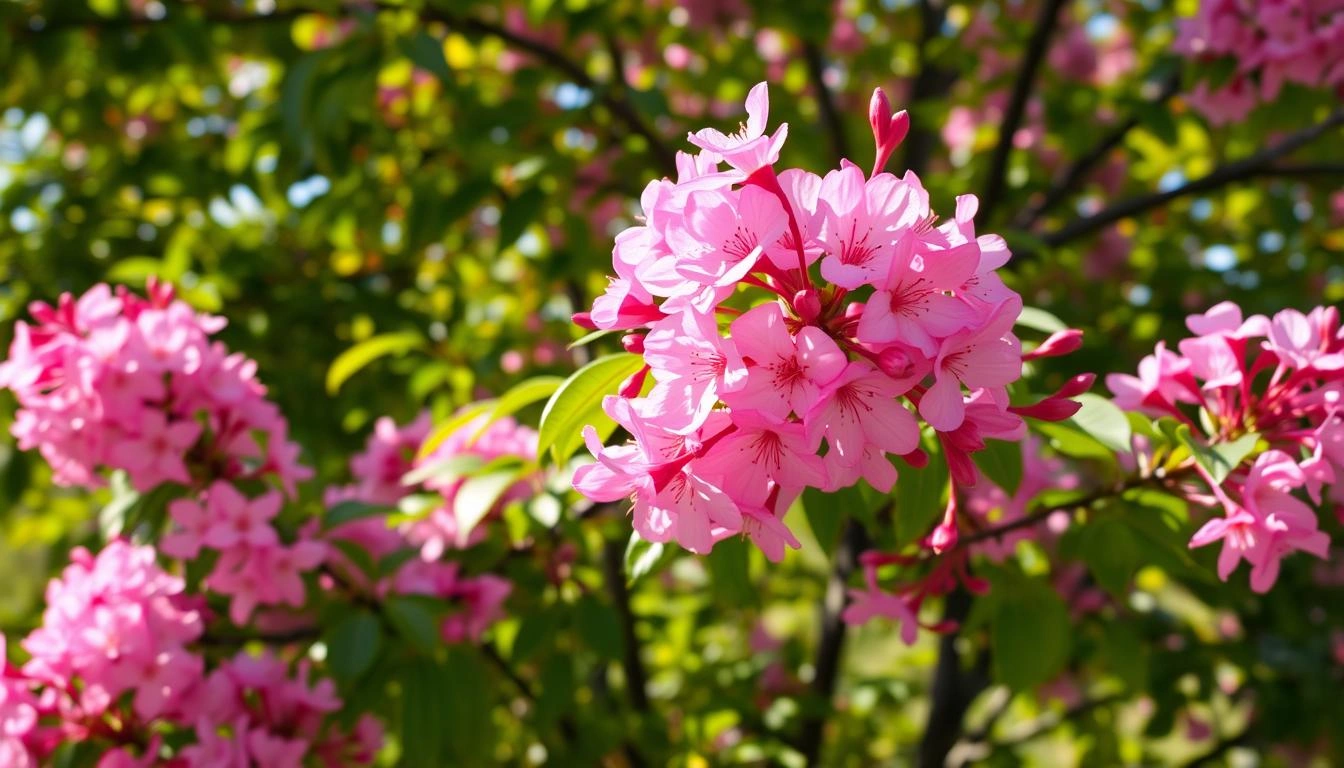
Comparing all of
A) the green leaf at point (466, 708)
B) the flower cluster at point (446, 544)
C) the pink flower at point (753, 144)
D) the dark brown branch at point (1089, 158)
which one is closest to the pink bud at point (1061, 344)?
the pink flower at point (753, 144)

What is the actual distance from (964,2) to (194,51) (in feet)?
8.25

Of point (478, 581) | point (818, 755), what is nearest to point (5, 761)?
point (478, 581)

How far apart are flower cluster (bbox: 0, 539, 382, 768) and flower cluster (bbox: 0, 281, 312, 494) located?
184 mm

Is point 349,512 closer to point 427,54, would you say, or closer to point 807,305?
point 427,54

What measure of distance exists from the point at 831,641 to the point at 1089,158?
1629 mm

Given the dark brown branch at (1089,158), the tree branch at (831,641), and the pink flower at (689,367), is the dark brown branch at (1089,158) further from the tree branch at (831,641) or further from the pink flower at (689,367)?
the pink flower at (689,367)

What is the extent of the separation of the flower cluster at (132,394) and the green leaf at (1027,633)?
4.38 ft

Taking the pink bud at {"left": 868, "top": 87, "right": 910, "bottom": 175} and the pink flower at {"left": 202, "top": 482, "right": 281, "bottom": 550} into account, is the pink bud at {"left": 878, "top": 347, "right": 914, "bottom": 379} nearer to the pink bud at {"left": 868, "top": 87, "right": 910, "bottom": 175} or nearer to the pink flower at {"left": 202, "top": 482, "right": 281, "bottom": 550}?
the pink bud at {"left": 868, "top": 87, "right": 910, "bottom": 175}

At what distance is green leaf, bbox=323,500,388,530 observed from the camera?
1.85 meters

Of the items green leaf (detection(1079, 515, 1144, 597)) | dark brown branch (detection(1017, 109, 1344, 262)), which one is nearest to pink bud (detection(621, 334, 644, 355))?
green leaf (detection(1079, 515, 1144, 597))

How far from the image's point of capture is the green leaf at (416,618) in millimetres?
1829

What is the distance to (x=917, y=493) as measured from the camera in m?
1.34

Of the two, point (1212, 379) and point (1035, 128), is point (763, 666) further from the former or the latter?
point (1035, 128)

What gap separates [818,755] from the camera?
3416 mm
